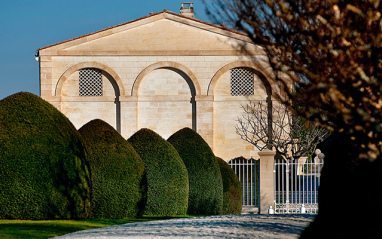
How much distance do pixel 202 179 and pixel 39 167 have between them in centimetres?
587

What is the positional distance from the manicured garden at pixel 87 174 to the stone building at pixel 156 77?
12960 mm

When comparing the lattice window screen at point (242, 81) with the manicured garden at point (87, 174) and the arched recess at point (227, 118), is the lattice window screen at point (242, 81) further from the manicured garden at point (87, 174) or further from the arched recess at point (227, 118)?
the manicured garden at point (87, 174)

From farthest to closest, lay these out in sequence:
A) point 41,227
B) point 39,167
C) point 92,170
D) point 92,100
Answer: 1. point 92,100
2. point 92,170
3. point 39,167
4. point 41,227

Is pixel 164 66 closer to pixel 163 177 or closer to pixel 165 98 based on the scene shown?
pixel 165 98

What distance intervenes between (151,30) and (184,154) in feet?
47.6

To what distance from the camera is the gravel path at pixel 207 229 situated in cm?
1001

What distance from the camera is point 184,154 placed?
16.7m

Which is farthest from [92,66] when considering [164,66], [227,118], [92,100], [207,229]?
[207,229]

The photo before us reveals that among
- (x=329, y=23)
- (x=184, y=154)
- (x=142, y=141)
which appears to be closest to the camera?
(x=329, y=23)

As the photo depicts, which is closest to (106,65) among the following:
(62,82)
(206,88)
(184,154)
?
(62,82)

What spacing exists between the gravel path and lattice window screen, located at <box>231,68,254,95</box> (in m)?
17.3

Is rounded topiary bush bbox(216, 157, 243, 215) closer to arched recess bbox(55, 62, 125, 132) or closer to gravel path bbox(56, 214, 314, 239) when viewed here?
gravel path bbox(56, 214, 314, 239)

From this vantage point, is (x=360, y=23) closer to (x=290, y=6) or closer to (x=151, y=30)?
(x=290, y=6)

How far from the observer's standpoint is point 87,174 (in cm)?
1227
